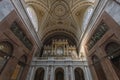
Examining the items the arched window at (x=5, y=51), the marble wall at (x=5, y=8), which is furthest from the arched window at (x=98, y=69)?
the marble wall at (x=5, y=8)

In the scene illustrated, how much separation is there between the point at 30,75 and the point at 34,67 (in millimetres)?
1116

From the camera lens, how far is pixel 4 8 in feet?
21.3

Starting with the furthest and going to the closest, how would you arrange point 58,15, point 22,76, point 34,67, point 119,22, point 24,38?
point 58,15, point 34,67, point 24,38, point 22,76, point 119,22

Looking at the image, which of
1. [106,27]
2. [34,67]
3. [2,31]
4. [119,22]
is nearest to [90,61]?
[106,27]

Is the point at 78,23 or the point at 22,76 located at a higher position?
the point at 78,23

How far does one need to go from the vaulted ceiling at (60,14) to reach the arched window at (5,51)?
20.2ft

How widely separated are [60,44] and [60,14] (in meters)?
5.42

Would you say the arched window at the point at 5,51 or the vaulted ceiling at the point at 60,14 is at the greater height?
the vaulted ceiling at the point at 60,14

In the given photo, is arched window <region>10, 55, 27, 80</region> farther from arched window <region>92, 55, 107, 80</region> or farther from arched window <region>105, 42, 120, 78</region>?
arched window <region>105, 42, 120, 78</region>

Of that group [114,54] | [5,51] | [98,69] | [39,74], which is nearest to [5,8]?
[5,51]

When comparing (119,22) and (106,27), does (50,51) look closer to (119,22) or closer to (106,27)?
(106,27)

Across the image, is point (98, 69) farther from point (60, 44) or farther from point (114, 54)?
point (60, 44)

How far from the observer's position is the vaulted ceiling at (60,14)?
13.2 meters

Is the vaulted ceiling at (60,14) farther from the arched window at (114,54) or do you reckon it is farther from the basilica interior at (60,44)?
the arched window at (114,54)
